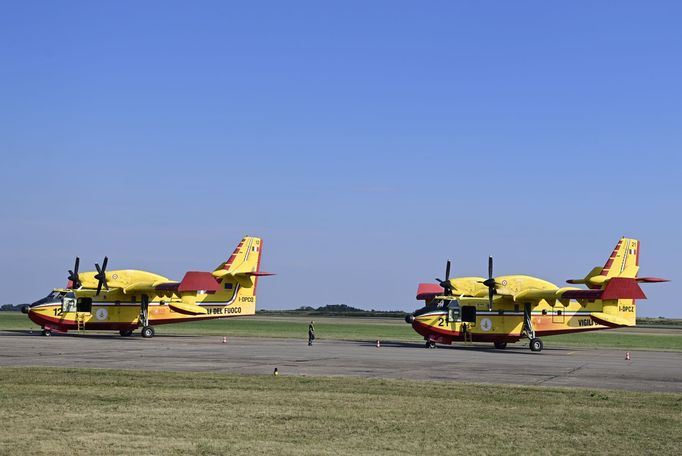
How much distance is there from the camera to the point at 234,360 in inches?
1235

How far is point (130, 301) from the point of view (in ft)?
166

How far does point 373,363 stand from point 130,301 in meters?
24.1

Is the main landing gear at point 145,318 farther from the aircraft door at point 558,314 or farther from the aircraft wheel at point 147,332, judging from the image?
the aircraft door at point 558,314

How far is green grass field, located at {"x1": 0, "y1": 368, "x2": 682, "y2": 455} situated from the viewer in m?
13.4

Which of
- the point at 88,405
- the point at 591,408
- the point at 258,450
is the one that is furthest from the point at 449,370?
the point at 258,450

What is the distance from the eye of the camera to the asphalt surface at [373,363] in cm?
2644

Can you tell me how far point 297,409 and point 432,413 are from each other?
2.86m

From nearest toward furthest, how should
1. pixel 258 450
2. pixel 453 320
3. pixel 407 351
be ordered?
pixel 258 450, pixel 407 351, pixel 453 320

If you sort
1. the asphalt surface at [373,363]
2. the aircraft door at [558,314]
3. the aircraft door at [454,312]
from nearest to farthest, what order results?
1. the asphalt surface at [373,363]
2. the aircraft door at [454,312]
3. the aircraft door at [558,314]

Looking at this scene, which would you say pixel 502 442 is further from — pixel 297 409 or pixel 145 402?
pixel 145 402

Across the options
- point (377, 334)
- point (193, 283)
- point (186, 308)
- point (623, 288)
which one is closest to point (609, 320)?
point (623, 288)

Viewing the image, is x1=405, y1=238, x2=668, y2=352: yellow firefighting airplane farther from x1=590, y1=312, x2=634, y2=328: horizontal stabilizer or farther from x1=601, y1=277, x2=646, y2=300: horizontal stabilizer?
x1=601, y1=277, x2=646, y2=300: horizontal stabilizer

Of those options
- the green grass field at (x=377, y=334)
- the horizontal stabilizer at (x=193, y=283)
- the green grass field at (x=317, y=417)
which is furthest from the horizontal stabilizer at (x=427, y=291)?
the green grass field at (x=317, y=417)

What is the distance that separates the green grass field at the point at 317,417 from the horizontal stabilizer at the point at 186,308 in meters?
28.1
